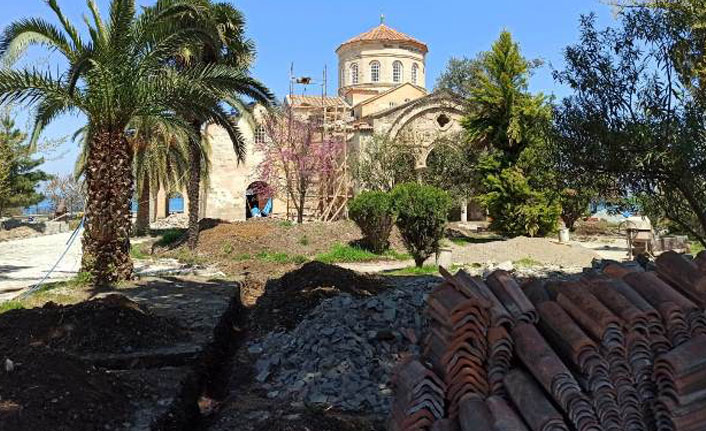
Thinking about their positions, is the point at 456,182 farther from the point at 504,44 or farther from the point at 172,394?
the point at 172,394

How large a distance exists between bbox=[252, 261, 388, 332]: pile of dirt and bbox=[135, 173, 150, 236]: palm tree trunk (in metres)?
16.3

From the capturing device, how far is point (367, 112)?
34.3 m

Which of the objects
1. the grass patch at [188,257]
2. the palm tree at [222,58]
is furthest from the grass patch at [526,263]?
the grass patch at [188,257]

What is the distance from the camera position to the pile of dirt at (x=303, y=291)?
7.81 m

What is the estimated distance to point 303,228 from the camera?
65.2 ft

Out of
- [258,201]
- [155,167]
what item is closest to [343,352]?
[155,167]

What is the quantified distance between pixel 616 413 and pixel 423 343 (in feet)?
3.53

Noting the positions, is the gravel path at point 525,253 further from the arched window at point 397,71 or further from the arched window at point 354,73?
the arched window at point 354,73

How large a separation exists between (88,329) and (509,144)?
20.0m

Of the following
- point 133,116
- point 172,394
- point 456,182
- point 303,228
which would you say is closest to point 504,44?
point 456,182

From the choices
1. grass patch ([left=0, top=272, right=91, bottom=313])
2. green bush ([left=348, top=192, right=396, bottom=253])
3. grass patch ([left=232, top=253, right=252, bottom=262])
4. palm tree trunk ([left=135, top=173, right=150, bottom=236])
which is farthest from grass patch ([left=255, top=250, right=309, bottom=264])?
palm tree trunk ([left=135, top=173, right=150, bottom=236])

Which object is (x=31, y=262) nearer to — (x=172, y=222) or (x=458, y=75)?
(x=172, y=222)

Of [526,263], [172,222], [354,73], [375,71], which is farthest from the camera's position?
[354,73]

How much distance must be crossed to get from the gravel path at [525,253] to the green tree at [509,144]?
5.14 meters
